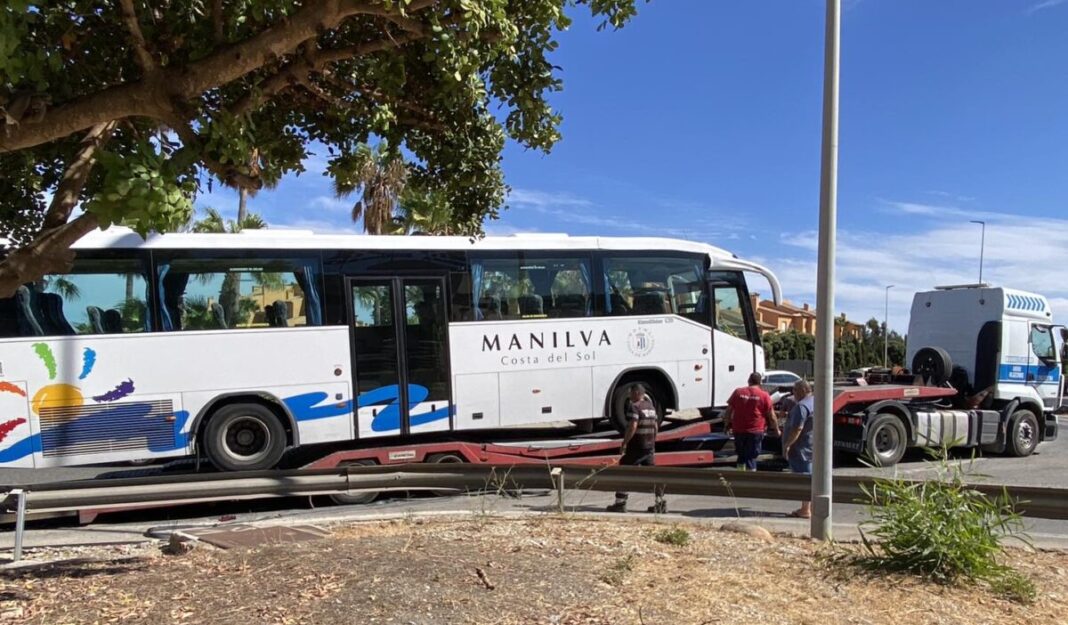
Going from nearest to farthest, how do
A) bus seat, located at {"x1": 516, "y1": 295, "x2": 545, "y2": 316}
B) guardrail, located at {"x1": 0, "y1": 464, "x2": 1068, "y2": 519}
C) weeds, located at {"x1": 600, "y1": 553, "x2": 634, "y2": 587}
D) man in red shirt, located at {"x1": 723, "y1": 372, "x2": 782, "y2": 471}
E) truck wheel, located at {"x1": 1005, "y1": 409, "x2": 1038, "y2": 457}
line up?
weeds, located at {"x1": 600, "y1": 553, "x2": 634, "y2": 587}, guardrail, located at {"x1": 0, "y1": 464, "x2": 1068, "y2": 519}, man in red shirt, located at {"x1": 723, "y1": 372, "x2": 782, "y2": 471}, bus seat, located at {"x1": 516, "y1": 295, "x2": 545, "y2": 316}, truck wheel, located at {"x1": 1005, "y1": 409, "x2": 1038, "y2": 457}

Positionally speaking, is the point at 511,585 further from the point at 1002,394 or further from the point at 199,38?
the point at 1002,394

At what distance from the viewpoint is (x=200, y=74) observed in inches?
184

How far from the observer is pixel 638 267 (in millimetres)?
12312

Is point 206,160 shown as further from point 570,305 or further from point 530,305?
point 570,305

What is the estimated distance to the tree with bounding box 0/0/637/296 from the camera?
419 cm

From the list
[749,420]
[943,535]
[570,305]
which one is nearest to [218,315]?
[570,305]

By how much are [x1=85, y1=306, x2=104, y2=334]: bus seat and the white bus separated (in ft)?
0.05

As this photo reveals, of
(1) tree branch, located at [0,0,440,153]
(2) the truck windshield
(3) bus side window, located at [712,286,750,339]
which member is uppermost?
(1) tree branch, located at [0,0,440,153]

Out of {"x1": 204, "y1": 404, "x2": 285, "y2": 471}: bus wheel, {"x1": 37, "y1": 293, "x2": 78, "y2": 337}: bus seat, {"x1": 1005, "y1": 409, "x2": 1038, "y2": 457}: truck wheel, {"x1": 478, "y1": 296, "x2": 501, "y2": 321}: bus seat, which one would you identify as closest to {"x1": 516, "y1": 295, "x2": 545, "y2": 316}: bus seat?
{"x1": 478, "y1": 296, "x2": 501, "y2": 321}: bus seat

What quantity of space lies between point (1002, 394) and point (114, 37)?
14.6m

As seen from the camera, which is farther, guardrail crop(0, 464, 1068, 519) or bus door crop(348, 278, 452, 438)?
bus door crop(348, 278, 452, 438)

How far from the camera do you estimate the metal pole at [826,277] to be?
6504mm

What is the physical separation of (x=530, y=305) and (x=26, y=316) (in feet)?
21.2

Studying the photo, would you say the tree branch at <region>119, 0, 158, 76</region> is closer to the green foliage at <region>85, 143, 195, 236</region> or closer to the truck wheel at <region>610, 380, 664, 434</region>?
the green foliage at <region>85, 143, 195, 236</region>
